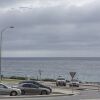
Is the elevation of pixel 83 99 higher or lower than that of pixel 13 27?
lower

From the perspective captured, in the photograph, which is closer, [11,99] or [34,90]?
[11,99]

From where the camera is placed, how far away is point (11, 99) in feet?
115

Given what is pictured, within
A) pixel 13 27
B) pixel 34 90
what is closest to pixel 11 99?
pixel 34 90

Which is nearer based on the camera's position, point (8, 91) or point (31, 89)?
point (8, 91)

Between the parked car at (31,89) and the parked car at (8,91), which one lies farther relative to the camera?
the parked car at (31,89)

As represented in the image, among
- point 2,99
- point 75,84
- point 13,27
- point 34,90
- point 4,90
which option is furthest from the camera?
point 75,84

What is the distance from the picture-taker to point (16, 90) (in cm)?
4147

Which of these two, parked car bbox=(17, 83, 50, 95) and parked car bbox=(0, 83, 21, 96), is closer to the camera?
parked car bbox=(0, 83, 21, 96)

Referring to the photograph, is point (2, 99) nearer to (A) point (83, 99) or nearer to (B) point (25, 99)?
(B) point (25, 99)

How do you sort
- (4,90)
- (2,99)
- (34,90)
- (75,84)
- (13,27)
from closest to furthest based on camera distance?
(2,99) < (4,90) < (34,90) < (13,27) < (75,84)

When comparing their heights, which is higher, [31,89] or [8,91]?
[31,89]

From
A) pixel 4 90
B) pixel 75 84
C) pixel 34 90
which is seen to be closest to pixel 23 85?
pixel 34 90

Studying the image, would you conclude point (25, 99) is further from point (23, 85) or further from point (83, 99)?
point (23, 85)

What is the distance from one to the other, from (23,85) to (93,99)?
1006 centimetres
